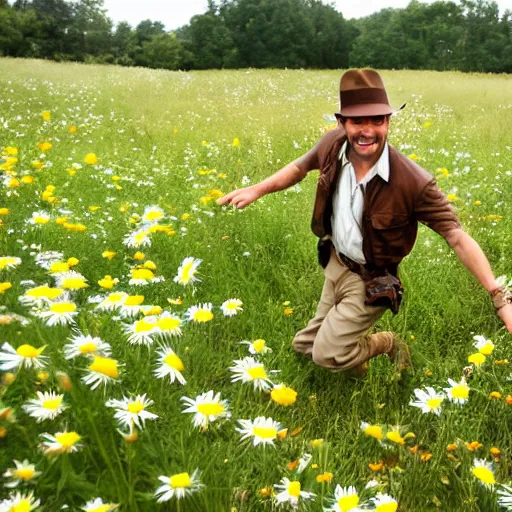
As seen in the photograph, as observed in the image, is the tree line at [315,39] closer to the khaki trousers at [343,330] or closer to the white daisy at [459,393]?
the khaki trousers at [343,330]

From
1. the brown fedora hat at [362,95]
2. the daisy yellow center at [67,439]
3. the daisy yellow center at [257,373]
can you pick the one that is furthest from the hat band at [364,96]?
the daisy yellow center at [67,439]

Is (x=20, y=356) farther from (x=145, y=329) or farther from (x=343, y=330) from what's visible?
(x=343, y=330)

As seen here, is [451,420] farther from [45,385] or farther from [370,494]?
[45,385]

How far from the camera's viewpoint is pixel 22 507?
4.75 feet

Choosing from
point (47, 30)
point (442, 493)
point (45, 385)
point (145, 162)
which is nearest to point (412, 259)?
point (442, 493)

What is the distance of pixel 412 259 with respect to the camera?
12.5 feet

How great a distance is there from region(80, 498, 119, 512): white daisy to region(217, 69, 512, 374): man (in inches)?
50.8

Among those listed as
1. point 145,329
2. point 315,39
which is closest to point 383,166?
point 145,329

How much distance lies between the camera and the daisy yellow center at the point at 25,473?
151 cm

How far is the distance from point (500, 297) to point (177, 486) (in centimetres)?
138

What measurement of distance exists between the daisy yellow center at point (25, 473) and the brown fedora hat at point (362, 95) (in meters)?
1.67

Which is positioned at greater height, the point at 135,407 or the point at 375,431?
the point at 135,407

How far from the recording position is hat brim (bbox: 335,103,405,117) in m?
2.32

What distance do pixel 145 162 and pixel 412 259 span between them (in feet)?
10.2
